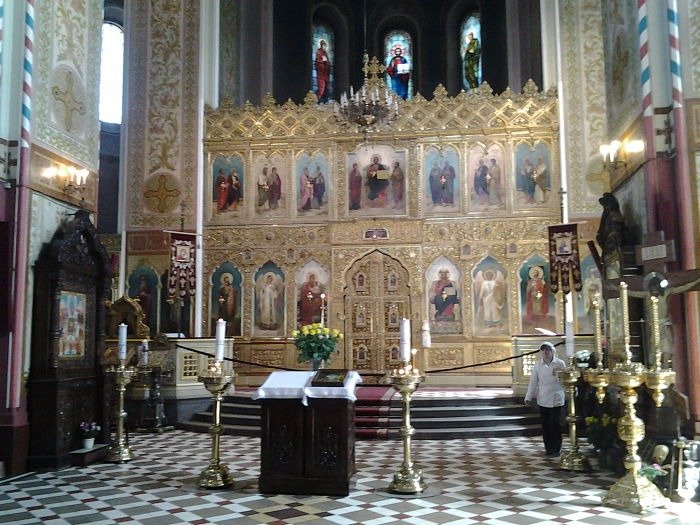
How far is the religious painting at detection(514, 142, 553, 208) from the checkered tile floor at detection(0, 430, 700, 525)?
26.0ft

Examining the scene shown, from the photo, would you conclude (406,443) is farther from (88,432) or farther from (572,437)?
(88,432)

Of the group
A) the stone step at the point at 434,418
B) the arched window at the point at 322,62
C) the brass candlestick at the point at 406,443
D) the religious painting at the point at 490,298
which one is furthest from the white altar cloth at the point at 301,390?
the arched window at the point at 322,62

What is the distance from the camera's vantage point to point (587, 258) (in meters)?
15.9

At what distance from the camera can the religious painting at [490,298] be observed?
52.6ft

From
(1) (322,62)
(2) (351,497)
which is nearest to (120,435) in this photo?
(2) (351,497)

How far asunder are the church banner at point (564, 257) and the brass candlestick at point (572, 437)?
594cm

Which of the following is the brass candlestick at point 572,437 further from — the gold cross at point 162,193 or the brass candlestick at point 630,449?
the gold cross at point 162,193

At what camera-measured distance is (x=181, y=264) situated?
620 inches

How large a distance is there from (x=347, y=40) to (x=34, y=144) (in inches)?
701

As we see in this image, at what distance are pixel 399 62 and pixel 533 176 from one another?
1049cm

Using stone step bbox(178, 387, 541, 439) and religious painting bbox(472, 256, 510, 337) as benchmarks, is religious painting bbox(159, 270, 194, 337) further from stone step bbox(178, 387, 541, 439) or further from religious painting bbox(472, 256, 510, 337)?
religious painting bbox(472, 256, 510, 337)

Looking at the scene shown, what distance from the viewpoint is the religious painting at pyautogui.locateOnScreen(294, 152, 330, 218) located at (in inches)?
671

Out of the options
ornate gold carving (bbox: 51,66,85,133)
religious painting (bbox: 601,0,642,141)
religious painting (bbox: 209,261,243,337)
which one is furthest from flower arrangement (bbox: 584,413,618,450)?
religious painting (bbox: 209,261,243,337)

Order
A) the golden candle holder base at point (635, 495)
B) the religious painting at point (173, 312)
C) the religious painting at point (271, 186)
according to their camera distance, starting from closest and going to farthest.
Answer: the golden candle holder base at point (635, 495) < the religious painting at point (173, 312) < the religious painting at point (271, 186)
